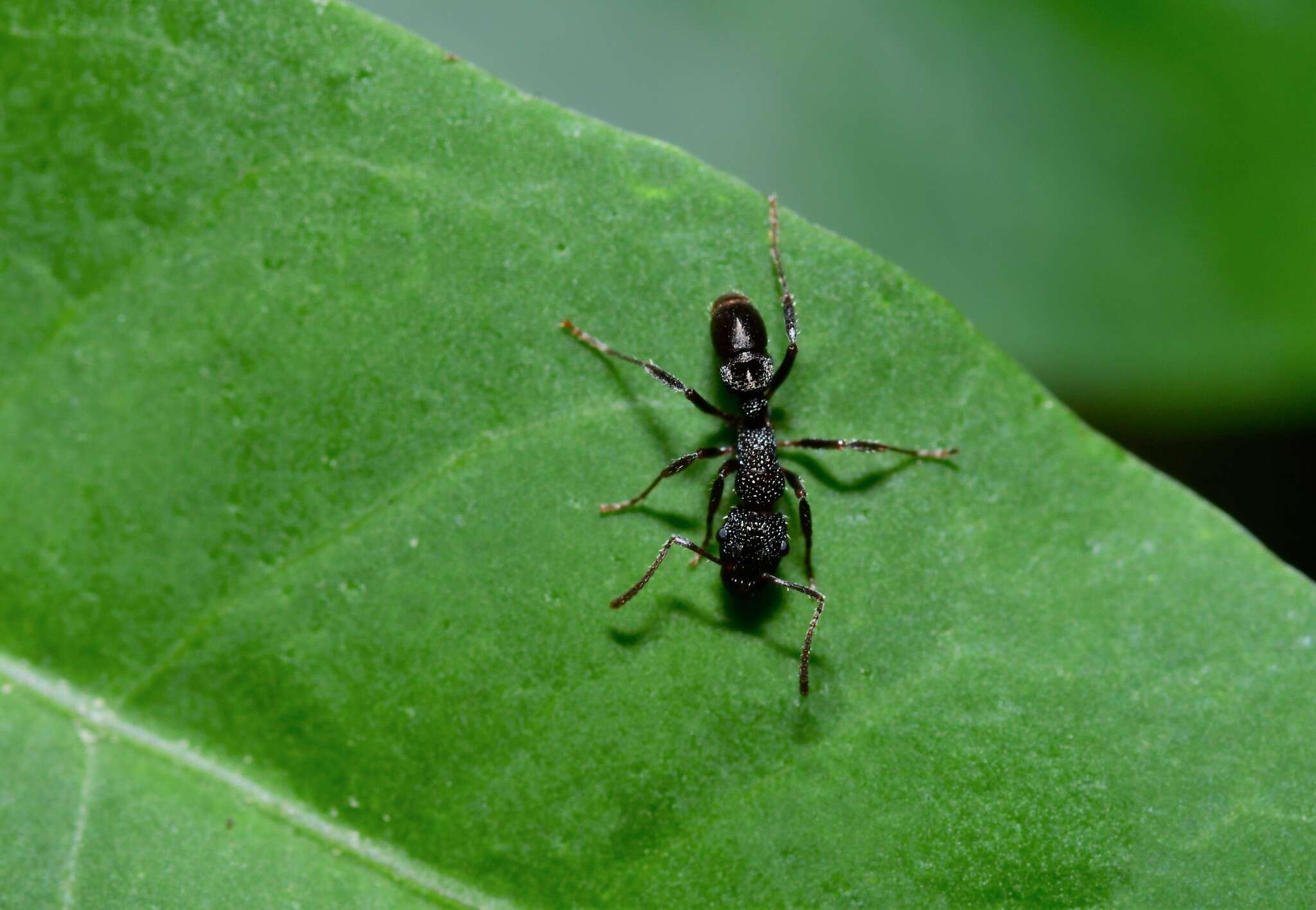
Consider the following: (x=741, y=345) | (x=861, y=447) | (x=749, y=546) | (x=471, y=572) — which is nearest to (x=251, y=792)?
(x=471, y=572)

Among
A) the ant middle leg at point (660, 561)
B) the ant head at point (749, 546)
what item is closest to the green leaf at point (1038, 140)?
the ant head at point (749, 546)

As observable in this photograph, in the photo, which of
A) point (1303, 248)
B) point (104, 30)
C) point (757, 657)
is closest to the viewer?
point (104, 30)

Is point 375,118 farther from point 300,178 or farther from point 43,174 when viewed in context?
point 43,174

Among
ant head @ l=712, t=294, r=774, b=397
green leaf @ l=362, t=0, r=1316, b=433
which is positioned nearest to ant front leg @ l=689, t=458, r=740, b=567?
ant head @ l=712, t=294, r=774, b=397

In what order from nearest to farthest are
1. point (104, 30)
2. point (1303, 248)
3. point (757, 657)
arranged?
point (104, 30)
point (757, 657)
point (1303, 248)

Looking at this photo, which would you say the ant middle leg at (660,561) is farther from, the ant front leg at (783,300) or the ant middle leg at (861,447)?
the ant front leg at (783,300)

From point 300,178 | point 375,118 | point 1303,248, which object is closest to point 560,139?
point 375,118

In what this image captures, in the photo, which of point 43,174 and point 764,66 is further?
point 764,66

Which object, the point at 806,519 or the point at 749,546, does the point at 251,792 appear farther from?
the point at 806,519
